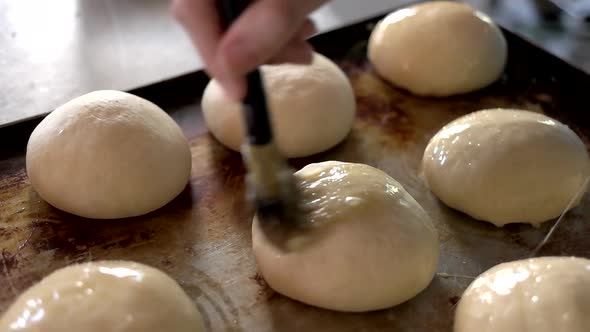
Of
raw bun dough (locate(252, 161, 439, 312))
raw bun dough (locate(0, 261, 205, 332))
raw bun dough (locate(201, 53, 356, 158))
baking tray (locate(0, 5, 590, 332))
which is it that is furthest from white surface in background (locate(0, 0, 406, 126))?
raw bun dough (locate(252, 161, 439, 312))

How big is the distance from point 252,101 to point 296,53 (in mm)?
187

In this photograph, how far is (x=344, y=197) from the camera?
1403 millimetres

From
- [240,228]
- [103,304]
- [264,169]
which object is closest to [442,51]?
[240,228]

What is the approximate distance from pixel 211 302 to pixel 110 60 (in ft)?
3.78

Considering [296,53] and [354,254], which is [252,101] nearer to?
[296,53]

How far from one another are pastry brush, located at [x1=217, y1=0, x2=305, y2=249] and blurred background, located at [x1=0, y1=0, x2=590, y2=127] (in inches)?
34.3

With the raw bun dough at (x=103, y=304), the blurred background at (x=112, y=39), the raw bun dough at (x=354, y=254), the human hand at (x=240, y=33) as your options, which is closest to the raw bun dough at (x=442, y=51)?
the blurred background at (x=112, y=39)

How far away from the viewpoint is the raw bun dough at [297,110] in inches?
69.1

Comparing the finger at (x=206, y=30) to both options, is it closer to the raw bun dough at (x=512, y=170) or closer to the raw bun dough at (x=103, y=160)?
the raw bun dough at (x=103, y=160)

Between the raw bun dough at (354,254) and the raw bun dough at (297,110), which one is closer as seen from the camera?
the raw bun dough at (354,254)

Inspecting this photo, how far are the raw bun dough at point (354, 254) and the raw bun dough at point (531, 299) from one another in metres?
0.14

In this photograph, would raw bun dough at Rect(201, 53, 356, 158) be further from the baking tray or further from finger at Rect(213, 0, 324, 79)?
finger at Rect(213, 0, 324, 79)

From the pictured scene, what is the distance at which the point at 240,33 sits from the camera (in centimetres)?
95

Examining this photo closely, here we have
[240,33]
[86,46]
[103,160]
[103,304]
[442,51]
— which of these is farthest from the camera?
[86,46]
